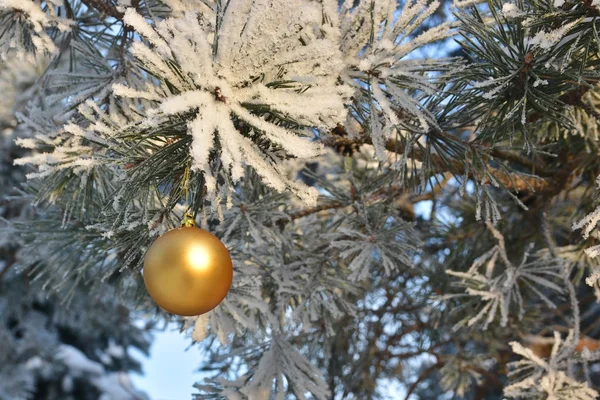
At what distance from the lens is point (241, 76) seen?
449mm

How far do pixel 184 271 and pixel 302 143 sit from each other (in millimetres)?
165

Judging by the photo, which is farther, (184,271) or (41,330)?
(41,330)

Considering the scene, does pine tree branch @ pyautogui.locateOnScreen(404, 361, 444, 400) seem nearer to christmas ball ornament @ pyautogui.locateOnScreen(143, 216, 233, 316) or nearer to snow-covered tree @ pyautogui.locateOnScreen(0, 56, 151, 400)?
christmas ball ornament @ pyautogui.locateOnScreen(143, 216, 233, 316)

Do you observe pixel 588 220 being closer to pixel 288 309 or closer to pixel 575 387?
pixel 575 387

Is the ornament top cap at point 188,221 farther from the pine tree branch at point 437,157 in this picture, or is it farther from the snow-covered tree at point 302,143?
the pine tree branch at point 437,157

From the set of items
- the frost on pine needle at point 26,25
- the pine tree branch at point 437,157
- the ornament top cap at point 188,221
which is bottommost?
the ornament top cap at point 188,221

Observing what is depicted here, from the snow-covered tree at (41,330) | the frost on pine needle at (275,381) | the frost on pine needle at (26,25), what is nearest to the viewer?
the frost on pine needle at (26,25)

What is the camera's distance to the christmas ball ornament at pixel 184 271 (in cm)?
50

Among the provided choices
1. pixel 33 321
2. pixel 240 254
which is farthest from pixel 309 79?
pixel 33 321

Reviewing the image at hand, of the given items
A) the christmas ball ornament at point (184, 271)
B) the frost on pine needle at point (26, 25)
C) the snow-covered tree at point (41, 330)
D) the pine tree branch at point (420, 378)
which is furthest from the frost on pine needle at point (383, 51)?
the snow-covered tree at point (41, 330)

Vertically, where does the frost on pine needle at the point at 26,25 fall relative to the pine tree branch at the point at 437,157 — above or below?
above

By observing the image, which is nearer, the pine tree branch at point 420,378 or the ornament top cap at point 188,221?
the ornament top cap at point 188,221

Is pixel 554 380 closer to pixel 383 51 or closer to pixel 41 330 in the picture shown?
pixel 383 51

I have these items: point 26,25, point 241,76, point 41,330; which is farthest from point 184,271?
point 41,330
